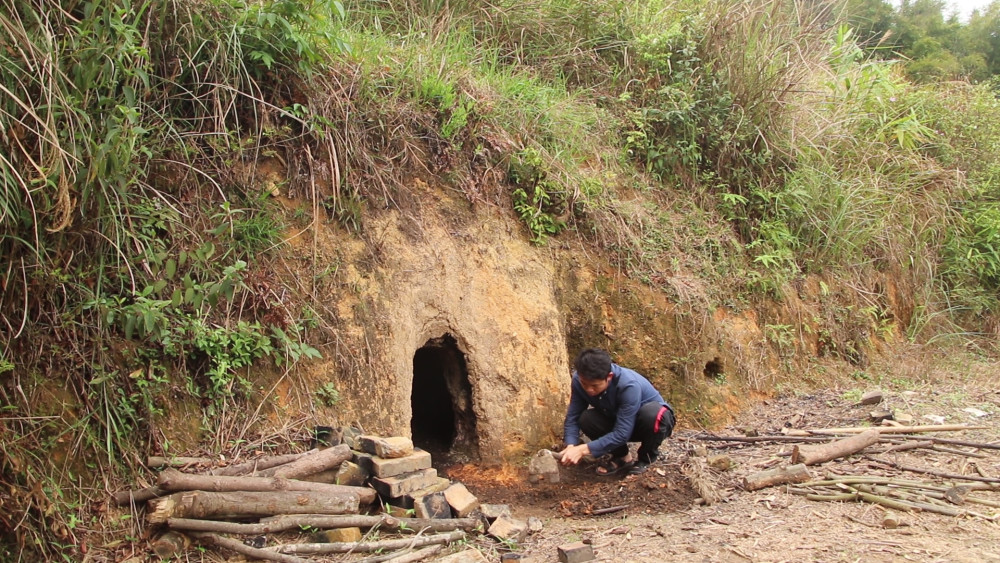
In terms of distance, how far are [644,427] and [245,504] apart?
2.70 m

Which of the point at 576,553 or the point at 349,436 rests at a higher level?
the point at 349,436

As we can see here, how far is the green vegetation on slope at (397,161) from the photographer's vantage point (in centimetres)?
342

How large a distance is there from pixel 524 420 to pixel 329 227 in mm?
2135

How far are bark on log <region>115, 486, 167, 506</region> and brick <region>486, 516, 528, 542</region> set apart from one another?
169 cm

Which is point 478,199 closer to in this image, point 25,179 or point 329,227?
point 329,227

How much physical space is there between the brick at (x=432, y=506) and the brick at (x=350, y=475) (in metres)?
0.34

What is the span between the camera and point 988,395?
6.76 m

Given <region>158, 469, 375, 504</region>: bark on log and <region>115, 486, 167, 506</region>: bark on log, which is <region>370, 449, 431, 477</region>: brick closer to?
<region>158, 469, 375, 504</region>: bark on log

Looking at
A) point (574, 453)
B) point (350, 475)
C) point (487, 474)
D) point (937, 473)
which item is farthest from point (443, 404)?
point (937, 473)

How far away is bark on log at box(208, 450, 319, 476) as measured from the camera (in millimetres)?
3608

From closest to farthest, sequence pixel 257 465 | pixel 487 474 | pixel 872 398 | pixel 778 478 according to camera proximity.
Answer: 1. pixel 257 465
2. pixel 778 478
3. pixel 487 474
4. pixel 872 398

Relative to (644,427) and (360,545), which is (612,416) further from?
(360,545)

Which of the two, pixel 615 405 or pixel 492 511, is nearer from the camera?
pixel 492 511

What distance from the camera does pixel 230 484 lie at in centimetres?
345
